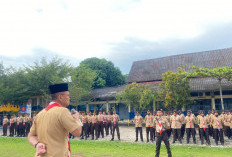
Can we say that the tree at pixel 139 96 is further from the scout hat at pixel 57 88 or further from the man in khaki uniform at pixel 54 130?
the man in khaki uniform at pixel 54 130

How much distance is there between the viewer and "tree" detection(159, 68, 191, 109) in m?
17.2

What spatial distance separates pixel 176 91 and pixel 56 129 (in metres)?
16.3

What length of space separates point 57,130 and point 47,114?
0.23 metres

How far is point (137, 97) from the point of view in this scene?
19562mm

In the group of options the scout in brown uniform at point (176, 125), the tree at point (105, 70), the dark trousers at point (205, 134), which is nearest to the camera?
the dark trousers at point (205, 134)

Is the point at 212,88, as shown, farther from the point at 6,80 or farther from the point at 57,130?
the point at 6,80

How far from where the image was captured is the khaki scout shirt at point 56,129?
88.2 inches

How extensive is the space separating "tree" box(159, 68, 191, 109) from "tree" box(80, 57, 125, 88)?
15366 mm

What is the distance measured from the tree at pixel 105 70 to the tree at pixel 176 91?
15.4 m

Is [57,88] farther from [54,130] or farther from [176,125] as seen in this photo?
[176,125]

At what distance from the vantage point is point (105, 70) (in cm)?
3388

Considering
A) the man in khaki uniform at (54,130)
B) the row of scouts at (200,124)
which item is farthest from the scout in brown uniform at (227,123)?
the man in khaki uniform at (54,130)

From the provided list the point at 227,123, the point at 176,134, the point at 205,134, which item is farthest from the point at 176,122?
the point at 227,123

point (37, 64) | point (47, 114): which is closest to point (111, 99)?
point (37, 64)
